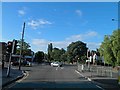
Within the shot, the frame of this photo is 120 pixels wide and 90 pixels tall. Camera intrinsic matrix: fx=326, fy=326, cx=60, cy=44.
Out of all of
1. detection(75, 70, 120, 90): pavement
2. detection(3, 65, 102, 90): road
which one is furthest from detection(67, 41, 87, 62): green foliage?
→ detection(75, 70, 120, 90): pavement

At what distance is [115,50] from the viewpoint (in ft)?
200

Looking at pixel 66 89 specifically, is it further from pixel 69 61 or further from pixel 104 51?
pixel 69 61

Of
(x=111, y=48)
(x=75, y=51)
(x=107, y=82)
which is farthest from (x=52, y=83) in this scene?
(x=75, y=51)

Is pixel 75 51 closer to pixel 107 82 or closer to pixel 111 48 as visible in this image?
pixel 111 48

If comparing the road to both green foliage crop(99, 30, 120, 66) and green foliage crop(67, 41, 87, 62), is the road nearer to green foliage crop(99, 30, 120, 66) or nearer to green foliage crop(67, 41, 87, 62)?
green foliage crop(99, 30, 120, 66)

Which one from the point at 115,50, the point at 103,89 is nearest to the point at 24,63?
the point at 115,50

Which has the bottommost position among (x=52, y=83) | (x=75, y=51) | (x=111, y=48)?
(x=52, y=83)

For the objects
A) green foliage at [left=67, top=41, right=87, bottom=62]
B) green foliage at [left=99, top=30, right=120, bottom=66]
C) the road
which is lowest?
the road

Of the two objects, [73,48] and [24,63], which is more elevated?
[73,48]

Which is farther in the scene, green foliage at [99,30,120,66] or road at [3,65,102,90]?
green foliage at [99,30,120,66]

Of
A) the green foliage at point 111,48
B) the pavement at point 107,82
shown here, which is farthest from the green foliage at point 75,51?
the pavement at point 107,82

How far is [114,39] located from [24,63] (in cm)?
2618

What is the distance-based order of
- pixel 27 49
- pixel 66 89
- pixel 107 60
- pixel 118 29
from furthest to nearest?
1. pixel 27 49
2. pixel 107 60
3. pixel 118 29
4. pixel 66 89

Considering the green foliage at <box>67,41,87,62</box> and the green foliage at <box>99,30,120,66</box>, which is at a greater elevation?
the green foliage at <box>67,41,87,62</box>
